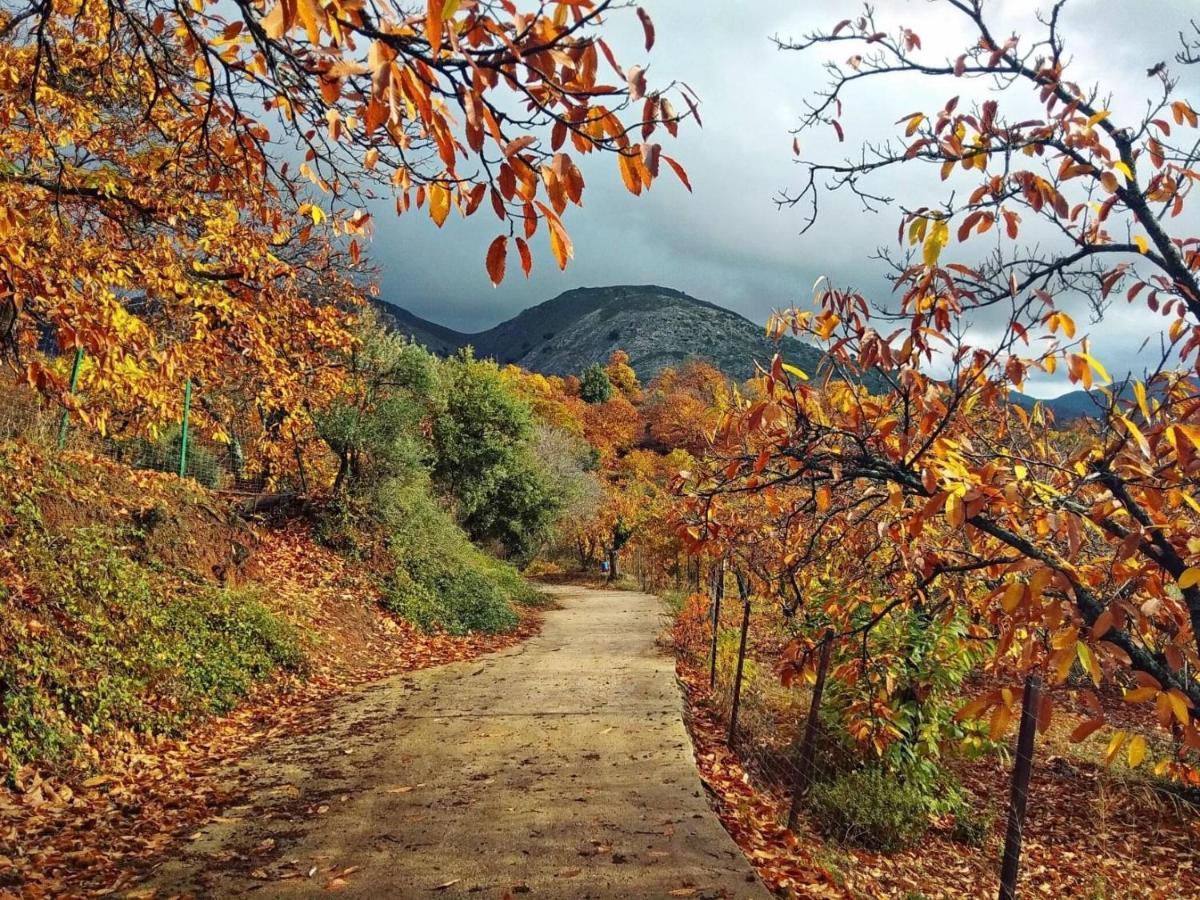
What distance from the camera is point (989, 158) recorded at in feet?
9.30

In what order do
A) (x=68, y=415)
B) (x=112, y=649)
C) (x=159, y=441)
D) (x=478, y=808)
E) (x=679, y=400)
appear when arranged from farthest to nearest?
(x=679, y=400)
(x=159, y=441)
(x=68, y=415)
(x=112, y=649)
(x=478, y=808)

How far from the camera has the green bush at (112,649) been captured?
17.9 ft

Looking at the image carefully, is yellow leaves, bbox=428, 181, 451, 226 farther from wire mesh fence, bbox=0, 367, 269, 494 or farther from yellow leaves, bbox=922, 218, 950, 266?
wire mesh fence, bbox=0, 367, 269, 494

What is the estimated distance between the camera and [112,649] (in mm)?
6461

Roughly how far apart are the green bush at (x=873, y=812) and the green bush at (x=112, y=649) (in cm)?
564

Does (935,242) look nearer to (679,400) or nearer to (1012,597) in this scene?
(1012,597)

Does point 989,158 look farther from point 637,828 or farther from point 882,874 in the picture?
point 882,874

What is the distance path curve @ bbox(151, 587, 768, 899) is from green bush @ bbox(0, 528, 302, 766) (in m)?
1.10

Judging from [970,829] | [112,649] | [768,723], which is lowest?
[970,829]

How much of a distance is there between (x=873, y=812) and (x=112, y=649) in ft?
21.8

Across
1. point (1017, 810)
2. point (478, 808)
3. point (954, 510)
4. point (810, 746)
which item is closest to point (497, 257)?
point (954, 510)

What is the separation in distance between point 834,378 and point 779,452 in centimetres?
53

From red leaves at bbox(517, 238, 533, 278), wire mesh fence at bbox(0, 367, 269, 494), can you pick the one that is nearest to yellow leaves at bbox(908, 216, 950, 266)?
red leaves at bbox(517, 238, 533, 278)

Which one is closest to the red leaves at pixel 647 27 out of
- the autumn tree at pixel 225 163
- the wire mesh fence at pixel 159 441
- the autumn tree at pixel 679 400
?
the autumn tree at pixel 225 163
